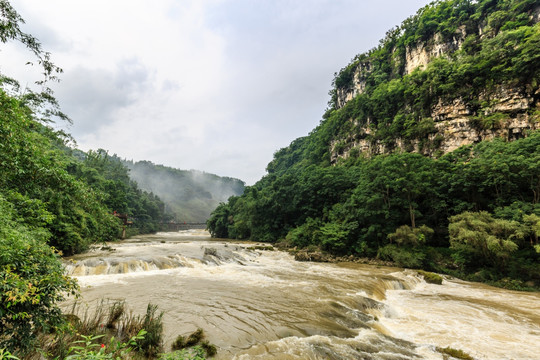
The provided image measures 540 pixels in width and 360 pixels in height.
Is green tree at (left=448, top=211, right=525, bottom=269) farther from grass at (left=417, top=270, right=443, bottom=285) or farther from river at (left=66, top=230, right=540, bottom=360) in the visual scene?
grass at (left=417, top=270, right=443, bottom=285)

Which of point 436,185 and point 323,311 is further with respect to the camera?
point 436,185

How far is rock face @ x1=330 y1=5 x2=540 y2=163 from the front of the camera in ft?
83.9

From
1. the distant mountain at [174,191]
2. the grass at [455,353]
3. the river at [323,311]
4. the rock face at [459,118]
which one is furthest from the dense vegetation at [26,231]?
the distant mountain at [174,191]

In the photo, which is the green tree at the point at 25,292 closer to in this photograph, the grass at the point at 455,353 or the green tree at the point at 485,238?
the grass at the point at 455,353

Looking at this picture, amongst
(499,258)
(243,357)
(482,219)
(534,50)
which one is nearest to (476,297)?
(499,258)

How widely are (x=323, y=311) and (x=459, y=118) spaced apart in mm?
35820

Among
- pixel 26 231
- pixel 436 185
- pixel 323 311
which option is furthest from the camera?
pixel 436 185

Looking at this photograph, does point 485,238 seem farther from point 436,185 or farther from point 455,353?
point 455,353

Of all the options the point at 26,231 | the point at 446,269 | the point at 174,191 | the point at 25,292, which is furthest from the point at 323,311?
the point at 174,191

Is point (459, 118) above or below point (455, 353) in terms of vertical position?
above

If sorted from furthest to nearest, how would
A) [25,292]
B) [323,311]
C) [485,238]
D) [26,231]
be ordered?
1. [485,238]
2. [323,311]
3. [26,231]
4. [25,292]

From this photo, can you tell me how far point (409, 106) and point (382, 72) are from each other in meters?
20.3

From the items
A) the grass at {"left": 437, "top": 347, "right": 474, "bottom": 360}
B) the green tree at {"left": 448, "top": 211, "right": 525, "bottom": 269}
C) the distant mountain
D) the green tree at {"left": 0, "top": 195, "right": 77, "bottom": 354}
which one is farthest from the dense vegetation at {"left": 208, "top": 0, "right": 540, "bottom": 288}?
the distant mountain

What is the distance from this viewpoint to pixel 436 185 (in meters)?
21.2
